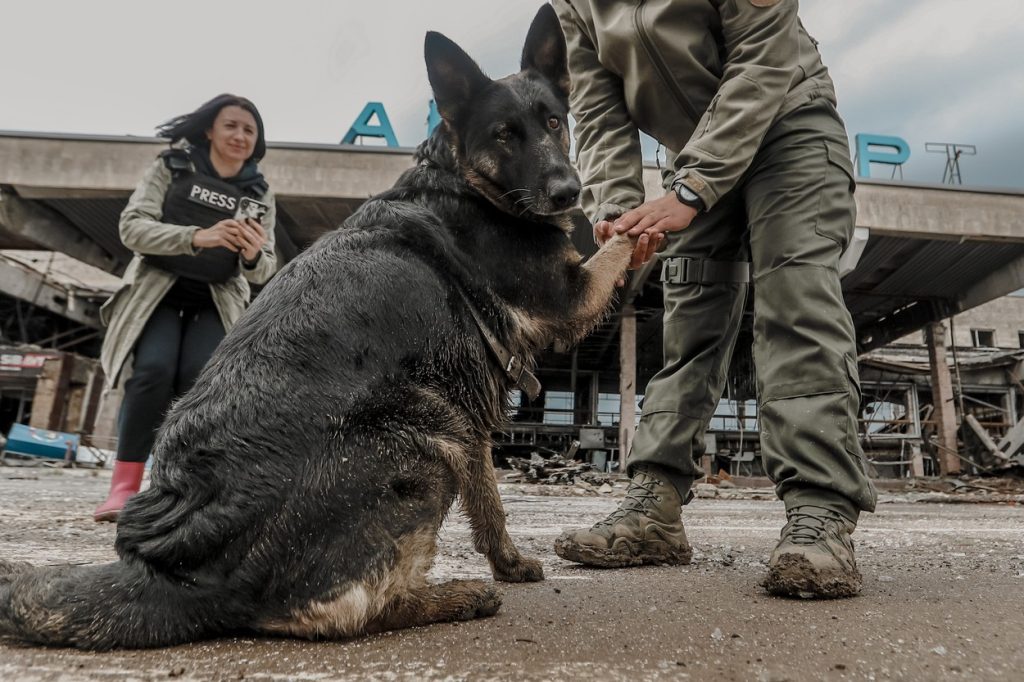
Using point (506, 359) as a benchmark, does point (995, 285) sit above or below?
above

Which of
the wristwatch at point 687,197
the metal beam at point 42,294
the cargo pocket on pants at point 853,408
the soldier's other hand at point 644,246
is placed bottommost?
the cargo pocket on pants at point 853,408

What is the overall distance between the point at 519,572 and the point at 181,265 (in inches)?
99.9

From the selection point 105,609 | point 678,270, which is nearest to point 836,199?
point 678,270

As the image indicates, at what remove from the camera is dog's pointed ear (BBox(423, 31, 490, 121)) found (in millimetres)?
2475

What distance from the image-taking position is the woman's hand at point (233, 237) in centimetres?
340

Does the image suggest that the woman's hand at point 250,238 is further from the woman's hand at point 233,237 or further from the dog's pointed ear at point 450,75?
the dog's pointed ear at point 450,75

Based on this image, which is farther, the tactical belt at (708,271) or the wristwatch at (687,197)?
the tactical belt at (708,271)

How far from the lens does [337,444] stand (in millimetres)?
1542

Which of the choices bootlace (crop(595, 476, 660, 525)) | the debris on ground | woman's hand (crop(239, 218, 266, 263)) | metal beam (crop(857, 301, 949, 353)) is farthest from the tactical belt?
metal beam (crop(857, 301, 949, 353))

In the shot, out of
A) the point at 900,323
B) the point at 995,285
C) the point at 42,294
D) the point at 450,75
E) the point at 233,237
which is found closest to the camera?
the point at 450,75

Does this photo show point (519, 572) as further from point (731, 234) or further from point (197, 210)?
point (197, 210)

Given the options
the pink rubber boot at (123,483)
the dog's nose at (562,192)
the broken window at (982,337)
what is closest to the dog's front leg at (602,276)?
the dog's nose at (562,192)

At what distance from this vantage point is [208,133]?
3.82 meters

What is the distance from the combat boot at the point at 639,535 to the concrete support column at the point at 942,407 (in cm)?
1639
